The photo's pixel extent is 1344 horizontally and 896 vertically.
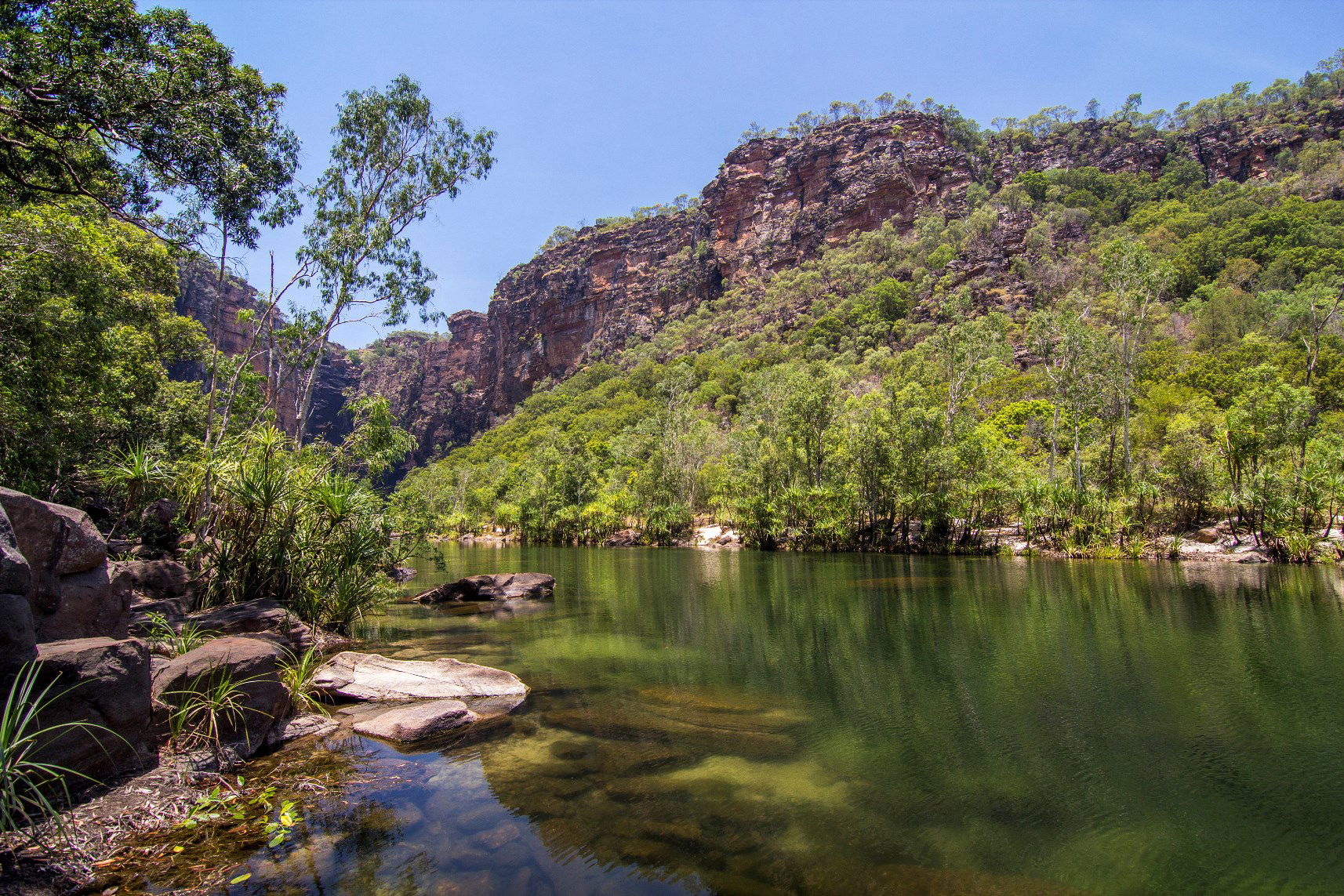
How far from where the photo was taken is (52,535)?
5.86 metres

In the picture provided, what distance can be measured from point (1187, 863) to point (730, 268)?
122964 millimetres

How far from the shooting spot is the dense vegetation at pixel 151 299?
28.8 ft

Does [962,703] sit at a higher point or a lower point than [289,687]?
lower

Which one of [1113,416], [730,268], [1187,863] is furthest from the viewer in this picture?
[730,268]

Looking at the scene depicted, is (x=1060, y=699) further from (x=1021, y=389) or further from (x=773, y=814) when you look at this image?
(x=1021, y=389)

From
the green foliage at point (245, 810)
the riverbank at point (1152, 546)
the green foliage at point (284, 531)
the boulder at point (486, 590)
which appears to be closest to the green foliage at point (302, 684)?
the green foliage at point (245, 810)

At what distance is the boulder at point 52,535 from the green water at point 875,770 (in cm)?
337

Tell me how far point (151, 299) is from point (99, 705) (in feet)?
63.8

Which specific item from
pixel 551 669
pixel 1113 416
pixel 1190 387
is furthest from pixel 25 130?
pixel 1190 387

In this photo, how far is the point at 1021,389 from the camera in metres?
56.8

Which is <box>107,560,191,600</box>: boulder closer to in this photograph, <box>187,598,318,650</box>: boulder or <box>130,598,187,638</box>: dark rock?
<box>130,598,187,638</box>: dark rock

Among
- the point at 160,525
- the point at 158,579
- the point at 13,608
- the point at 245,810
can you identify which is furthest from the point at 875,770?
the point at 160,525

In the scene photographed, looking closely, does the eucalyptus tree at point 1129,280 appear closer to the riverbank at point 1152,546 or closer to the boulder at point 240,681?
the riverbank at point 1152,546

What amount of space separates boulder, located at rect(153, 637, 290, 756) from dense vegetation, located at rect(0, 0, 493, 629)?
15.4ft
